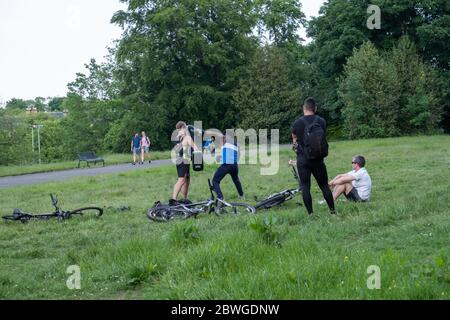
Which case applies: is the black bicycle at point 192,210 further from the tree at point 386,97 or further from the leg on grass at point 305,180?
the tree at point 386,97

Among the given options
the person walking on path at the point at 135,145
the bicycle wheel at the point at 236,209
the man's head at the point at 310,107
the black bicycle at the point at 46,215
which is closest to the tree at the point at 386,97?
the person walking on path at the point at 135,145

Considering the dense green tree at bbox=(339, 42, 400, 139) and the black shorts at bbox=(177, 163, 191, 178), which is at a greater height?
the dense green tree at bbox=(339, 42, 400, 139)

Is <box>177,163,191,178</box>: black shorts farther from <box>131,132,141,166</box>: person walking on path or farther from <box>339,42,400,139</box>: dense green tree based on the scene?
<box>339,42,400,139</box>: dense green tree

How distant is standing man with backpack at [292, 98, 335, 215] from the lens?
30.3ft

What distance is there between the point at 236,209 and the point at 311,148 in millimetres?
2608

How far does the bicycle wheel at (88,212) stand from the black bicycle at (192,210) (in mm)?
1537

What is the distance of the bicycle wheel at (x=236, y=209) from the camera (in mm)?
10984

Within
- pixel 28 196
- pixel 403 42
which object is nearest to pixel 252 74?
pixel 403 42

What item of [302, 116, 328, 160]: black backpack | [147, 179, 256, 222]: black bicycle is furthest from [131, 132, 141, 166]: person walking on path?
[302, 116, 328, 160]: black backpack

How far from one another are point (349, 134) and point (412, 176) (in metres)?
28.4

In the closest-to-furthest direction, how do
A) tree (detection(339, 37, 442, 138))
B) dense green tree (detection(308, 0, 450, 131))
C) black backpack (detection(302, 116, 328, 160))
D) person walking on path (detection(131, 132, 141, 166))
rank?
1. black backpack (detection(302, 116, 328, 160))
2. person walking on path (detection(131, 132, 141, 166))
3. tree (detection(339, 37, 442, 138))
4. dense green tree (detection(308, 0, 450, 131))

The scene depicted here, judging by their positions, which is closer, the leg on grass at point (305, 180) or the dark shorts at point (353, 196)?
the leg on grass at point (305, 180)

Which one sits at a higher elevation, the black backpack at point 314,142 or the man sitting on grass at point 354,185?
the black backpack at point 314,142

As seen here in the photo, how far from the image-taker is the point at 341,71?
51969 mm
